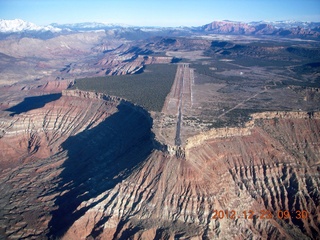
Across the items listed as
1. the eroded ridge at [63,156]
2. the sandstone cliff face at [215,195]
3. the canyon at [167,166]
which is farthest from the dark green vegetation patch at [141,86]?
the sandstone cliff face at [215,195]

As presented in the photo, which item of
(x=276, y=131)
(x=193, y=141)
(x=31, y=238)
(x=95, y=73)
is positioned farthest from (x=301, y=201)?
(x=95, y=73)

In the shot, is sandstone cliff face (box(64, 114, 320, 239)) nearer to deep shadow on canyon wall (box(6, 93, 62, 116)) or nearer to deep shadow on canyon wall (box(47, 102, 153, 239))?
deep shadow on canyon wall (box(47, 102, 153, 239))

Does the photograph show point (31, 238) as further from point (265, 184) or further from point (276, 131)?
point (276, 131)

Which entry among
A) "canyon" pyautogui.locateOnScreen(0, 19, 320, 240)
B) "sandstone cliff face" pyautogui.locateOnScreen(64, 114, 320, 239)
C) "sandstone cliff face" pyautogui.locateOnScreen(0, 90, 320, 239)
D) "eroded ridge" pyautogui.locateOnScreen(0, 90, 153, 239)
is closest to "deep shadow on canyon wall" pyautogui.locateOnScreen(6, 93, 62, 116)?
"canyon" pyautogui.locateOnScreen(0, 19, 320, 240)
